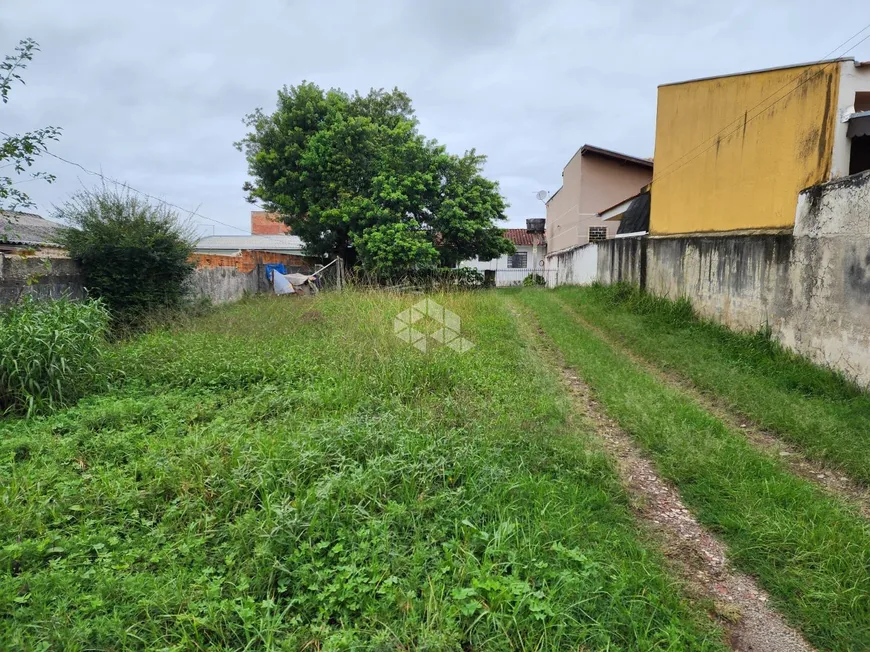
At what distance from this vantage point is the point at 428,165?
13672mm

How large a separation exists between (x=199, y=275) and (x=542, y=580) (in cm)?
941

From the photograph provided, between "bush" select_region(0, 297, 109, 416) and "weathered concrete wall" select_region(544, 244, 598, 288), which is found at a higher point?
"weathered concrete wall" select_region(544, 244, 598, 288)

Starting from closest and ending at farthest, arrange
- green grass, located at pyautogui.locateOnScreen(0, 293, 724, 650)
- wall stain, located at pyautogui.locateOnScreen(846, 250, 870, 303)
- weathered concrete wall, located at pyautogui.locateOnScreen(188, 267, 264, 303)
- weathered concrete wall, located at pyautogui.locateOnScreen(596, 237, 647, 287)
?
green grass, located at pyautogui.locateOnScreen(0, 293, 724, 650) → wall stain, located at pyautogui.locateOnScreen(846, 250, 870, 303) → weathered concrete wall, located at pyautogui.locateOnScreen(188, 267, 264, 303) → weathered concrete wall, located at pyautogui.locateOnScreen(596, 237, 647, 287)

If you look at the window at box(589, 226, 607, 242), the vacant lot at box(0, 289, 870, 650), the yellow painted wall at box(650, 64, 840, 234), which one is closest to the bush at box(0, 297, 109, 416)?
the vacant lot at box(0, 289, 870, 650)

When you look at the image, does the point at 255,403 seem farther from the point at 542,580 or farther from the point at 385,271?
the point at 385,271

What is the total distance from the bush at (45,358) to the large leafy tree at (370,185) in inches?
348

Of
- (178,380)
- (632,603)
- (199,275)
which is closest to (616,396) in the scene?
(632,603)

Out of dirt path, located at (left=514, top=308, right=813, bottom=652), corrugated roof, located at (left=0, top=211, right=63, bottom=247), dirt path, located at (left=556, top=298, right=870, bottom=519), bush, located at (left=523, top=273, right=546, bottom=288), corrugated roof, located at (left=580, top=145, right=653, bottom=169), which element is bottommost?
dirt path, located at (left=514, top=308, right=813, bottom=652)

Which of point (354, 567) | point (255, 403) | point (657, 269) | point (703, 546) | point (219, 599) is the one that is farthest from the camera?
point (657, 269)

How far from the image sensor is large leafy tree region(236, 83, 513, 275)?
13.3 meters

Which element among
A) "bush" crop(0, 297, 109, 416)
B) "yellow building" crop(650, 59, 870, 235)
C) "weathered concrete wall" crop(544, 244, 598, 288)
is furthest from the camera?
"weathered concrete wall" crop(544, 244, 598, 288)

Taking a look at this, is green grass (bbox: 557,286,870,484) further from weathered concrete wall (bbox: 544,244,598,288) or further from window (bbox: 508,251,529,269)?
window (bbox: 508,251,529,269)

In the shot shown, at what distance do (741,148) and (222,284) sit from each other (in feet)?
34.5

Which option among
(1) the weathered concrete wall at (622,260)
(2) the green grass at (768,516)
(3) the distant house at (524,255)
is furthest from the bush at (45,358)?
Result: (3) the distant house at (524,255)
